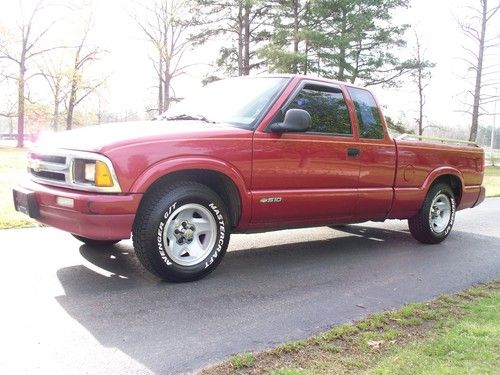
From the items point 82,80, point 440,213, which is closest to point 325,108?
point 440,213

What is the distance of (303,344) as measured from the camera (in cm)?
325

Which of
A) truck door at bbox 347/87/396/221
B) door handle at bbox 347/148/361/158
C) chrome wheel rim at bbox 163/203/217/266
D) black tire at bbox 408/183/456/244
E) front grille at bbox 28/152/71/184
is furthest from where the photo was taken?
black tire at bbox 408/183/456/244

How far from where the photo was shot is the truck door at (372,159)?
5.79 meters

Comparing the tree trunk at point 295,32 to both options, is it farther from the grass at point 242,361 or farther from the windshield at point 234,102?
the grass at point 242,361

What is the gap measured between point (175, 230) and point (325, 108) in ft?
7.42

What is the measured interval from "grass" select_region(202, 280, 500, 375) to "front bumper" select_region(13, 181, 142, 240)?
1622 mm

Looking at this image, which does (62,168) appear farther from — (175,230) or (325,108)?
(325,108)

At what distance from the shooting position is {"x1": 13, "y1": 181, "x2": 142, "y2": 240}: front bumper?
397 centimetres

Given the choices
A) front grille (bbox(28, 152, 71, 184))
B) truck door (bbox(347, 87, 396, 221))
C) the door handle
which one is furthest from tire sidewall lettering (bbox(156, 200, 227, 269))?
truck door (bbox(347, 87, 396, 221))

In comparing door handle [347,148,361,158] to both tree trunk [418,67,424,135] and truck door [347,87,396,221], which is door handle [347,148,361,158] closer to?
truck door [347,87,396,221]

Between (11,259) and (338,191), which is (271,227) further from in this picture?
(11,259)

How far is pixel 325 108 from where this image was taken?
5.55 metres

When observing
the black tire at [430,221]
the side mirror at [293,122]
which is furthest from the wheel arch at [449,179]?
the side mirror at [293,122]

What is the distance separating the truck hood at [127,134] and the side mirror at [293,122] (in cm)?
33
